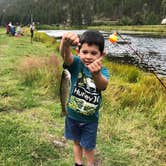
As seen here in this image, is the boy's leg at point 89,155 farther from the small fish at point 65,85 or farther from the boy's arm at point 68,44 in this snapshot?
the boy's arm at point 68,44

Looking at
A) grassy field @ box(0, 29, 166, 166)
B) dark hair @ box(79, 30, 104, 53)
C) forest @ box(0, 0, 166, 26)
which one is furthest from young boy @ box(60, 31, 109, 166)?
forest @ box(0, 0, 166, 26)

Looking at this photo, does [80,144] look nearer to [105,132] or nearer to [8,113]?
Result: [105,132]

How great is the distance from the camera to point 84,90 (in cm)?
375

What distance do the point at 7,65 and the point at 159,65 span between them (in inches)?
520

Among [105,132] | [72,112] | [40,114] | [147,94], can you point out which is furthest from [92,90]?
[147,94]

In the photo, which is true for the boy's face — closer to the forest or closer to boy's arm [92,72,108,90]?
boy's arm [92,72,108,90]

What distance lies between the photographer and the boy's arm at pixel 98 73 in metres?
2.80

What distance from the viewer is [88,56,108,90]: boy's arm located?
2799 mm

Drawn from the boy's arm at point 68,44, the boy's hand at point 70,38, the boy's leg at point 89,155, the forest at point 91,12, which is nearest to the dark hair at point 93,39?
the boy's arm at point 68,44

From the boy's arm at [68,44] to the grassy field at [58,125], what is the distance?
1.58 metres

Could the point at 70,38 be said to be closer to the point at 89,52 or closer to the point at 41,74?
the point at 89,52

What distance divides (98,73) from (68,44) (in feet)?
1.38

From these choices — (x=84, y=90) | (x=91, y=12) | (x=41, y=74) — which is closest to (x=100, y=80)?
(x=84, y=90)

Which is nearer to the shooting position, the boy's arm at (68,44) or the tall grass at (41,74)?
the boy's arm at (68,44)
